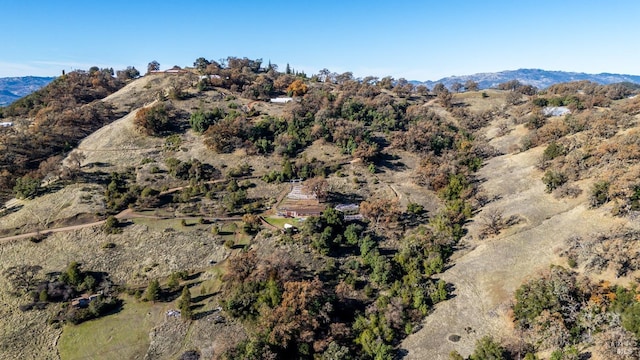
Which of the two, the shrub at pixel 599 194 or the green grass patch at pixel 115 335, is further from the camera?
the shrub at pixel 599 194

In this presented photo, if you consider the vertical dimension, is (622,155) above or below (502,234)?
above

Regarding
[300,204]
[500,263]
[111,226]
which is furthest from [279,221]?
[500,263]

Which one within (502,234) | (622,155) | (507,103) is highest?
(507,103)

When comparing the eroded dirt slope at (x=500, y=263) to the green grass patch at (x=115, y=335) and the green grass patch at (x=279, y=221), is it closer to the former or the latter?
the green grass patch at (x=279, y=221)

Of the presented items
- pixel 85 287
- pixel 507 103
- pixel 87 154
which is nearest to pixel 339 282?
pixel 85 287

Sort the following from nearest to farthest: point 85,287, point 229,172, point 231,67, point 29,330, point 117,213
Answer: point 29,330, point 85,287, point 117,213, point 229,172, point 231,67

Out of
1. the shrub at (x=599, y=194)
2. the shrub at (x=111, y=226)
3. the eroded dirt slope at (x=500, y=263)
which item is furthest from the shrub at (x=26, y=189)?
the shrub at (x=599, y=194)

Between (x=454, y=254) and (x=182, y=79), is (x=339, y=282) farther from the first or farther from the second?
(x=182, y=79)

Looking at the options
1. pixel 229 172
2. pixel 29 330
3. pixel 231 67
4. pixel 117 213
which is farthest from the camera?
pixel 231 67
